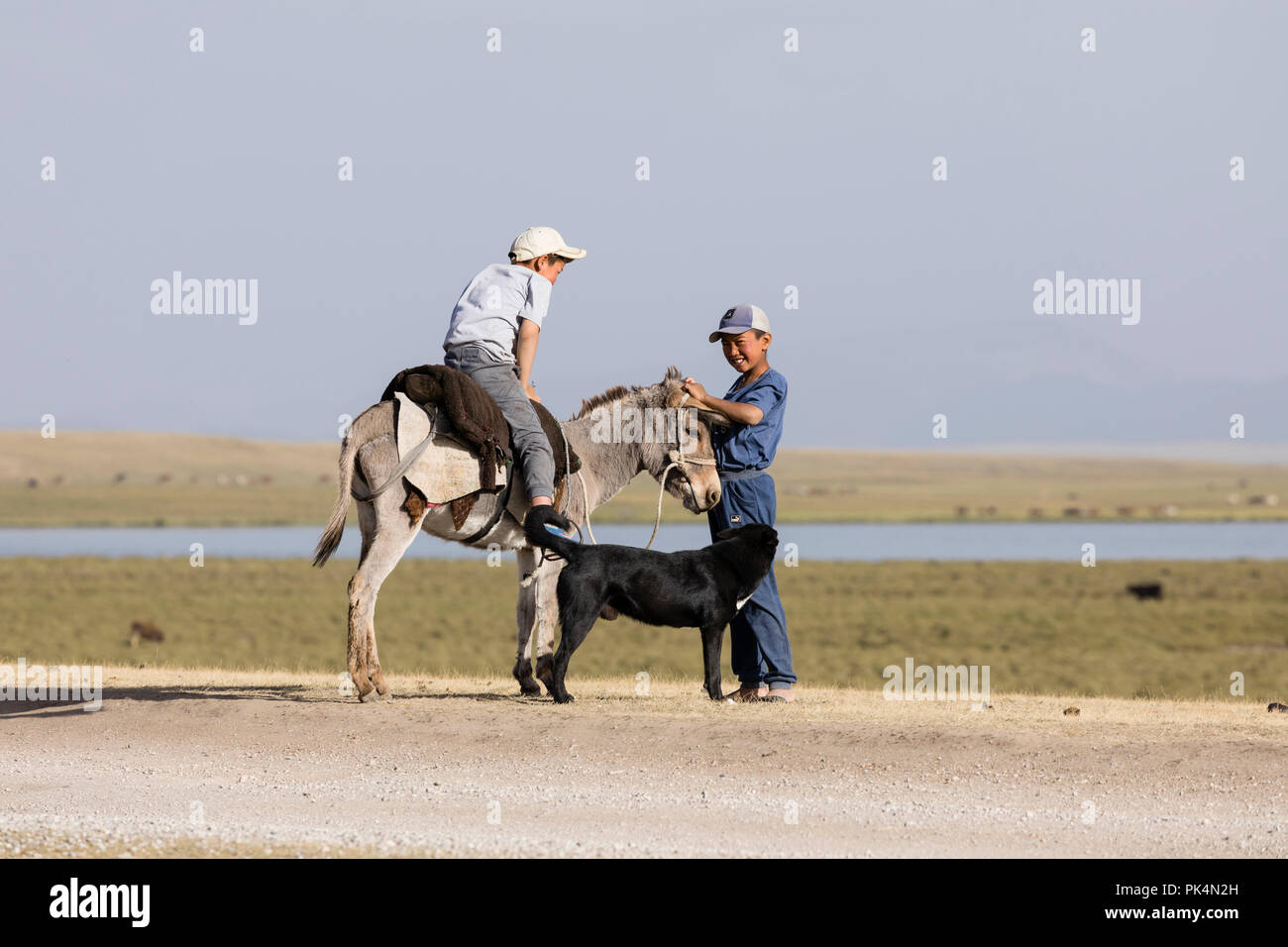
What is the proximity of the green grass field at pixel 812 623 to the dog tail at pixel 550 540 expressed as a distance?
11012 millimetres

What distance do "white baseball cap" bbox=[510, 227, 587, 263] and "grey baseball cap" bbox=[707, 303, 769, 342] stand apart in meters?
1.34

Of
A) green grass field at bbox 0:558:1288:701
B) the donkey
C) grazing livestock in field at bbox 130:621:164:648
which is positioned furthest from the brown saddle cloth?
grazing livestock in field at bbox 130:621:164:648

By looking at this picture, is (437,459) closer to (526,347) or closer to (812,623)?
(526,347)

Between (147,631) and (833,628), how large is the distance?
18981 mm

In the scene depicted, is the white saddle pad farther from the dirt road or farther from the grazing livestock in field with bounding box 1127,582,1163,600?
the grazing livestock in field with bounding box 1127,582,1163,600

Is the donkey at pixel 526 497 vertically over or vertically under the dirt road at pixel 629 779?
over

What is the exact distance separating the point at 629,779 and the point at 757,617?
3.21m

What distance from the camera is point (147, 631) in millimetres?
40562

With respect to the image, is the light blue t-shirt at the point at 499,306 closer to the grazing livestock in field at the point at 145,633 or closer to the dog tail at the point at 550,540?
the dog tail at the point at 550,540

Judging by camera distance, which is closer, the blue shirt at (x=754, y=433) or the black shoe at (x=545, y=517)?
the black shoe at (x=545, y=517)

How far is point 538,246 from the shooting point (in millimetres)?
12445

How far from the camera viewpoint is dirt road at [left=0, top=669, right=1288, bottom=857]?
7715 mm

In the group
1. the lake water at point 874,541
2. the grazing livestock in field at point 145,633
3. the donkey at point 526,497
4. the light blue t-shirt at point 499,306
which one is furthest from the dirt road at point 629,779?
the lake water at point 874,541

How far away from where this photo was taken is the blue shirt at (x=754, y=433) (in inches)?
500
